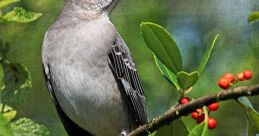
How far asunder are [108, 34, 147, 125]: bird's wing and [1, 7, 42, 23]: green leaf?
905 millimetres

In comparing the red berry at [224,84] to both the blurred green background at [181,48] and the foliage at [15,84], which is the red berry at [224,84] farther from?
the blurred green background at [181,48]

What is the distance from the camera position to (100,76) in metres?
2.41

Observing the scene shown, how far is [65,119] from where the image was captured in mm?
2600

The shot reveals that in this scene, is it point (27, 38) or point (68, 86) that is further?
point (27, 38)

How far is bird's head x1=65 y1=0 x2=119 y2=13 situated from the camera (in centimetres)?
268

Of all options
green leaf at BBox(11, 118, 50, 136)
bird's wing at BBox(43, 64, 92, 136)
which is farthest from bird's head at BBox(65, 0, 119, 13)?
green leaf at BBox(11, 118, 50, 136)

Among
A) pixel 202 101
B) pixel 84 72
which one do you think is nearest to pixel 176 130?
pixel 202 101

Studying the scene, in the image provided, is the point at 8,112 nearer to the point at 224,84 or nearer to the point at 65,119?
the point at 224,84

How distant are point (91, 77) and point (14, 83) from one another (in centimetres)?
81

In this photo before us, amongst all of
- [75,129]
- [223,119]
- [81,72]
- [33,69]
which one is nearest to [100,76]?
[81,72]

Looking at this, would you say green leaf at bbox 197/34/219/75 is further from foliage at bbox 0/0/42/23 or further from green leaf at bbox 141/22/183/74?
foliage at bbox 0/0/42/23

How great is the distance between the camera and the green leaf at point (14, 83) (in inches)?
60.9

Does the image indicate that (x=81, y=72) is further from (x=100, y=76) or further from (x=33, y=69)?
(x=33, y=69)

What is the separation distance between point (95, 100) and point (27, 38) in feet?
3.12
